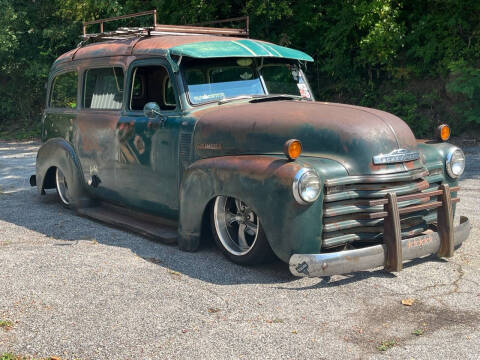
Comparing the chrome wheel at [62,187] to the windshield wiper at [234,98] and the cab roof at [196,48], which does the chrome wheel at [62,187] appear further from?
the windshield wiper at [234,98]

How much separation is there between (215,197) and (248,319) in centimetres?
151

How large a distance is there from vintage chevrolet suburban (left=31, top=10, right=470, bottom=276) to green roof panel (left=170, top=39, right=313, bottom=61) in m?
0.02

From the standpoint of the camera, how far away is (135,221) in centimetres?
689

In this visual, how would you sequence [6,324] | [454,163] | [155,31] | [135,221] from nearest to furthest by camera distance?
[6,324], [454,163], [135,221], [155,31]

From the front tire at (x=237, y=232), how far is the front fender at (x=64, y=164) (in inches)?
102

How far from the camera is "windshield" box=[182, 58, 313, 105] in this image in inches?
245

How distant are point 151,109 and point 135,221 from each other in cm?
133

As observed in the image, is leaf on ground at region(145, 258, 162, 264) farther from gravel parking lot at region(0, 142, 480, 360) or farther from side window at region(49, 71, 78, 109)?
side window at region(49, 71, 78, 109)

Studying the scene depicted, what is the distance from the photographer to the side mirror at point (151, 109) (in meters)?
6.20

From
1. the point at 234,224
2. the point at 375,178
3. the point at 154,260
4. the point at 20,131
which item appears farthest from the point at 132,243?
the point at 20,131

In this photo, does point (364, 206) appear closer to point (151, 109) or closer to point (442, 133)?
point (442, 133)

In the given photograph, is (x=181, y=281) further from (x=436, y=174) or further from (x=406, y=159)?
(x=436, y=174)

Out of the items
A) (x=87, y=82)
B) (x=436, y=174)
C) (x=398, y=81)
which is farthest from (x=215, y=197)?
(x=398, y=81)

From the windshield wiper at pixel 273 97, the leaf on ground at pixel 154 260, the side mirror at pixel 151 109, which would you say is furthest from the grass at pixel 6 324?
the windshield wiper at pixel 273 97
